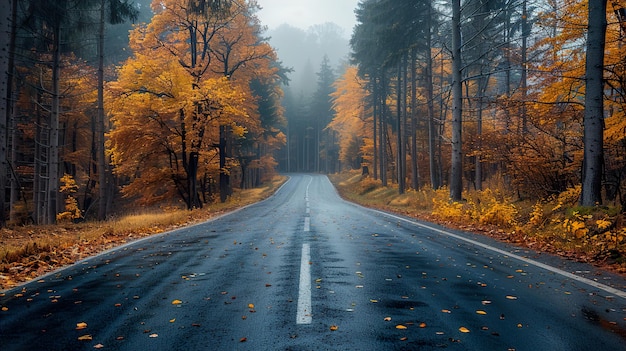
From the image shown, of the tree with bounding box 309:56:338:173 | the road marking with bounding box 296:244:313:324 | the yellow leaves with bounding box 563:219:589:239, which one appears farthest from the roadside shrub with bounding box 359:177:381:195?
the tree with bounding box 309:56:338:173

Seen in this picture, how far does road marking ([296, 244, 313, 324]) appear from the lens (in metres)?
4.29

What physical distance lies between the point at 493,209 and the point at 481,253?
549 centimetres

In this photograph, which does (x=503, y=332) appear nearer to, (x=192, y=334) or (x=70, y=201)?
(x=192, y=334)

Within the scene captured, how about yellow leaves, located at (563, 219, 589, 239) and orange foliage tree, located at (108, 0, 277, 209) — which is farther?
orange foliage tree, located at (108, 0, 277, 209)

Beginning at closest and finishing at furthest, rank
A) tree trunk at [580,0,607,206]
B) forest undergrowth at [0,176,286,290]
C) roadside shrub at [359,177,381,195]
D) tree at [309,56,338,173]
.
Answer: forest undergrowth at [0,176,286,290] → tree trunk at [580,0,607,206] → roadside shrub at [359,177,381,195] → tree at [309,56,338,173]

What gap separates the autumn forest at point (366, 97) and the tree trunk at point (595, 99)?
28mm

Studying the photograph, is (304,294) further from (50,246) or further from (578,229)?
(50,246)

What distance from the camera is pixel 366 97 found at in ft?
134

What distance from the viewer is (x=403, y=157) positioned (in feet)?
106

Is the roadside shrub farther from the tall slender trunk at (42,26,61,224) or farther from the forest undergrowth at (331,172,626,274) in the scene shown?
the tall slender trunk at (42,26,61,224)

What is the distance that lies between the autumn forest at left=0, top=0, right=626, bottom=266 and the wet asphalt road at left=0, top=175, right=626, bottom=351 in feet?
11.3

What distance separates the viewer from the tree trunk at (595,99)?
976 centimetres

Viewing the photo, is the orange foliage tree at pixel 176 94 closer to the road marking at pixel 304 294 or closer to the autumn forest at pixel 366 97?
the autumn forest at pixel 366 97

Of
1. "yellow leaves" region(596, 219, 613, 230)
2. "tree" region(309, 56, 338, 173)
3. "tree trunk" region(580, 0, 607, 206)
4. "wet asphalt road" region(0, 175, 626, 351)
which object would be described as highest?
"tree" region(309, 56, 338, 173)
